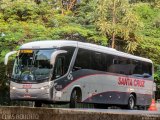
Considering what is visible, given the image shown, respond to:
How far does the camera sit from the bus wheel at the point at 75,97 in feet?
67.4

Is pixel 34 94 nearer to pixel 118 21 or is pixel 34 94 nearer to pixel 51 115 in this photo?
pixel 118 21

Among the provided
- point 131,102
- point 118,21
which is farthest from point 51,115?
point 118,21

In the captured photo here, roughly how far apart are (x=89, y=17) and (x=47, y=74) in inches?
578

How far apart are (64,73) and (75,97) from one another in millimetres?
1395

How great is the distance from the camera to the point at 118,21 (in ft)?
104

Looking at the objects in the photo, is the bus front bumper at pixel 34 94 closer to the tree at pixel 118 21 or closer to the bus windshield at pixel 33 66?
the bus windshield at pixel 33 66

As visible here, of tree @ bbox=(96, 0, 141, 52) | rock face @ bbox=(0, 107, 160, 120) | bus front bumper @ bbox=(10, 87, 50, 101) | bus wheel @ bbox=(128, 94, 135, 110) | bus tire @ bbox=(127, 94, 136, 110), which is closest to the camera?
rock face @ bbox=(0, 107, 160, 120)

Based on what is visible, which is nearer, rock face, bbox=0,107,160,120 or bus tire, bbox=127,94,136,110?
rock face, bbox=0,107,160,120

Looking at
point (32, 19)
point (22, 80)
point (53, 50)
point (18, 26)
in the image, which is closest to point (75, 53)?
point (53, 50)

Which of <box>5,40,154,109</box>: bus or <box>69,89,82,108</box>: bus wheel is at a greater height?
<box>5,40,154,109</box>: bus

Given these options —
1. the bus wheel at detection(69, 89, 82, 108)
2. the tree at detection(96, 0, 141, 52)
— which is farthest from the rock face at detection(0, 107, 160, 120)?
the tree at detection(96, 0, 141, 52)

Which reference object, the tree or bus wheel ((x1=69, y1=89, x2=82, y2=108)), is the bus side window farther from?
the tree

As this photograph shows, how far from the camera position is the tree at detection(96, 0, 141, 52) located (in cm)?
3033

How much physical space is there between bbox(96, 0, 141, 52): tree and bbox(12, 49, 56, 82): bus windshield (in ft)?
34.9
